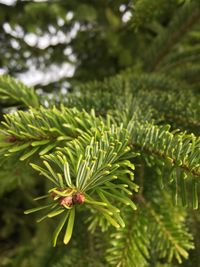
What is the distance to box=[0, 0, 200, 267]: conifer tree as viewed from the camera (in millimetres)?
341

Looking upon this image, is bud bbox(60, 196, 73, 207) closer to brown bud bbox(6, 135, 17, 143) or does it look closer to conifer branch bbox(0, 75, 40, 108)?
brown bud bbox(6, 135, 17, 143)

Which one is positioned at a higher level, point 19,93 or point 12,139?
point 19,93

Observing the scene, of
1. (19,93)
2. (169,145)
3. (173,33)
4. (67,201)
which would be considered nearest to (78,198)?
(67,201)

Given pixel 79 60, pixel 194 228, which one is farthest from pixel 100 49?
pixel 194 228

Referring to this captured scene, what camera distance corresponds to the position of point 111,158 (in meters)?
0.36

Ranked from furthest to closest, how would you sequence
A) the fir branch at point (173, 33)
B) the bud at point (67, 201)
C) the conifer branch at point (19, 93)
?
the fir branch at point (173, 33)
the conifer branch at point (19, 93)
the bud at point (67, 201)

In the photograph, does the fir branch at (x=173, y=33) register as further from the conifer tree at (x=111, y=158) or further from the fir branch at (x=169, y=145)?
the fir branch at (x=169, y=145)

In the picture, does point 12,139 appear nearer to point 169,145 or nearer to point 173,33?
point 169,145

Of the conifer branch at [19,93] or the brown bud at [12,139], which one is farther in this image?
the conifer branch at [19,93]

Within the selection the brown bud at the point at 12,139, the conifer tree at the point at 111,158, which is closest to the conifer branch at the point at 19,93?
the conifer tree at the point at 111,158

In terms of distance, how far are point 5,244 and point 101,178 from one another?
97 cm

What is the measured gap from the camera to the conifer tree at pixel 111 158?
341 mm

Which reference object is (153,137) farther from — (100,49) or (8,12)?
(100,49)

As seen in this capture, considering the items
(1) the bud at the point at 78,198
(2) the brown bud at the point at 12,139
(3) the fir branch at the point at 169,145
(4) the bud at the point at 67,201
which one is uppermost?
(3) the fir branch at the point at 169,145
